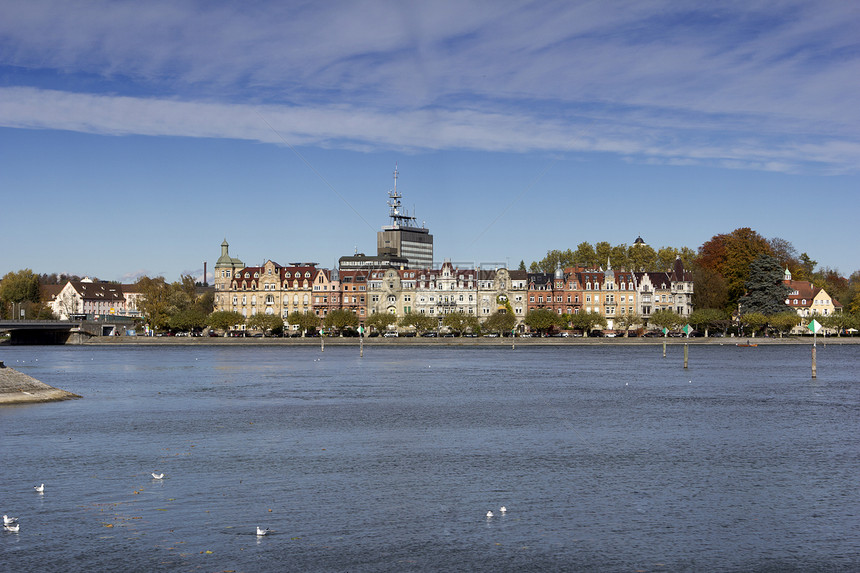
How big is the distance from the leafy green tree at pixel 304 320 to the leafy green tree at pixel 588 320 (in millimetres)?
42859

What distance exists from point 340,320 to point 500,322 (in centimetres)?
2585

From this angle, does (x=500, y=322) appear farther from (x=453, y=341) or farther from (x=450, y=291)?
(x=450, y=291)

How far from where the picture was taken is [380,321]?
156 m

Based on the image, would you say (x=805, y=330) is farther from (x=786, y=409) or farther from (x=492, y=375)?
(x=786, y=409)

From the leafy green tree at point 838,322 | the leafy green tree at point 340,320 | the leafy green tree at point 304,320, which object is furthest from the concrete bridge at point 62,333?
the leafy green tree at point 838,322

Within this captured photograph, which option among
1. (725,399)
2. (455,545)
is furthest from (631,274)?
(455,545)

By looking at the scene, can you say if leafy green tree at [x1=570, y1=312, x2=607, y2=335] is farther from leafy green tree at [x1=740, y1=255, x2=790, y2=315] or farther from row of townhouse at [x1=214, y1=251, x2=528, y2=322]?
leafy green tree at [x1=740, y1=255, x2=790, y2=315]

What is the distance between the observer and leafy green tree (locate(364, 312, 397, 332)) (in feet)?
513

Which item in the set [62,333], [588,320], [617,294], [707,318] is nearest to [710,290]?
[707,318]

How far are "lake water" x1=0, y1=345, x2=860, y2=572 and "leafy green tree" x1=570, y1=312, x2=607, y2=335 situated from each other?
3669 inches

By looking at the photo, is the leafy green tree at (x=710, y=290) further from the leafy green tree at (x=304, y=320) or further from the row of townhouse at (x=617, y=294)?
the leafy green tree at (x=304, y=320)

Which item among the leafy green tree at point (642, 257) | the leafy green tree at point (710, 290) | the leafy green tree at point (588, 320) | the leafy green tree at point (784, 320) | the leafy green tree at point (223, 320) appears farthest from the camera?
the leafy green tree at point (642, 257)

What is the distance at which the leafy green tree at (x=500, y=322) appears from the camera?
154 m

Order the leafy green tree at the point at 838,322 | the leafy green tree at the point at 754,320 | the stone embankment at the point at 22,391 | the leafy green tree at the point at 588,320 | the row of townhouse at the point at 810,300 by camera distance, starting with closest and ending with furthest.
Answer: the stone embankment at the point at 22,391 → the leafy green tree at the point at 754,320 → the leafy green tree at the point at 838,322 → the leafy green tree at the point at 588,320 → the row of townhouse at the point at 810,300
